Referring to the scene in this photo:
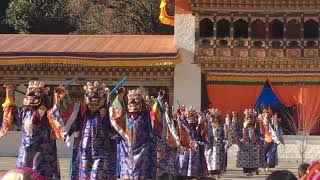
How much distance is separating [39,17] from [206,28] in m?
15.2

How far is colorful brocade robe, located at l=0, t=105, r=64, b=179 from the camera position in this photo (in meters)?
8.26

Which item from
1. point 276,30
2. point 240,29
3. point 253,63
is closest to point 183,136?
point 253,63

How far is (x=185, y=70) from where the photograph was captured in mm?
20422

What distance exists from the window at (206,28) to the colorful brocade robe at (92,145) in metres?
12.5

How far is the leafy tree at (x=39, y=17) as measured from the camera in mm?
33531

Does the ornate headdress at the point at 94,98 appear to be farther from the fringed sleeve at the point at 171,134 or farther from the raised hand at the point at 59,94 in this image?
the fringed sleeve at the point at 171,134

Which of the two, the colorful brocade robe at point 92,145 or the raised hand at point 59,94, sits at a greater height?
the raised hand at point 59,94

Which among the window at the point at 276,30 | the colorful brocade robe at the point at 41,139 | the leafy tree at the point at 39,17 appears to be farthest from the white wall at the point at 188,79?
the leafy tree at the point at 39,17

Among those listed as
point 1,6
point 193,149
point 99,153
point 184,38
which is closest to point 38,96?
point 99,153

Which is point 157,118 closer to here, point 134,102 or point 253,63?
point 134,102

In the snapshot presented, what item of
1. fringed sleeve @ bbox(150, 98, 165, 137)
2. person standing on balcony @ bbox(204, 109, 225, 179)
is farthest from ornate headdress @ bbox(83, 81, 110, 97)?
person standing on balcony @ bbox(204, 109, 225, 179)

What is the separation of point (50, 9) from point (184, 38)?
49.2 ft

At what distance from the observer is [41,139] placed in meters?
8.35

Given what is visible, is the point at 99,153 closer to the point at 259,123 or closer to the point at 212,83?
the point at 259,123
